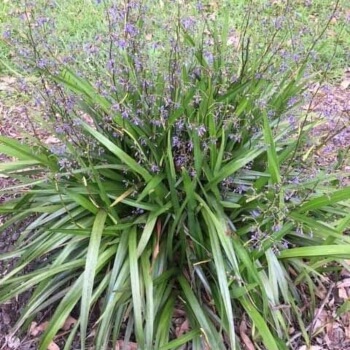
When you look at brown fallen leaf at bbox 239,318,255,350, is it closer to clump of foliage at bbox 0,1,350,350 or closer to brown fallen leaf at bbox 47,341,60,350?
clump of foliage at bbox 0,1,350,350

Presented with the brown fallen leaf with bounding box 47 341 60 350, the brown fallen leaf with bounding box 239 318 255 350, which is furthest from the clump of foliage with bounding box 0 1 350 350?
the brown fallen leaf with bounding box 47 341 60 350

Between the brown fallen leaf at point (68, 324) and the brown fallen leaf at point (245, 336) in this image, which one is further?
the brown fallen leaf at point (68, 324)

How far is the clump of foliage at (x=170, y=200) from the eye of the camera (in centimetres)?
221

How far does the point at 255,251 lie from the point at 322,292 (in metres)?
0.61

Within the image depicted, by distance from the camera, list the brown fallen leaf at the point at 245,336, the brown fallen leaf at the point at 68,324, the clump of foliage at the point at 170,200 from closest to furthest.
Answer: the clump of foliage at the point at 170,200
the brown fallen leaf at the point at 245,336
the brown fallen leaf at the point at 68,324

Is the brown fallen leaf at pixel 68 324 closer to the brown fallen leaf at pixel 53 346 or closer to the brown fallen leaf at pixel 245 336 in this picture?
the brown fallen leaf at pixel 53 346

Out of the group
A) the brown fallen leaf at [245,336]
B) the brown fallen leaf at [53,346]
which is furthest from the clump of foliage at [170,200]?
the brown fallen leaf at [53,346]

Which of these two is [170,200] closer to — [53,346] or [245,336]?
[245,336]

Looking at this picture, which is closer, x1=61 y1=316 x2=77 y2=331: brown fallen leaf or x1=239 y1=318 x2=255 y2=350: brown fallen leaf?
x1=239 y1=318 x2=255 y2=350: brown fallen leaf

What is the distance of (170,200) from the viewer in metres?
2.40

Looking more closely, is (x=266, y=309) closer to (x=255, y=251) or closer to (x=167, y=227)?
(x=255, y=251)

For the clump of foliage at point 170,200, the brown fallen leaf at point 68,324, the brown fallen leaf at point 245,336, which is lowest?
the brown fallen leaf at point 245,336

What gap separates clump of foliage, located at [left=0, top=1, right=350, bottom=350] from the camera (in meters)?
2.21

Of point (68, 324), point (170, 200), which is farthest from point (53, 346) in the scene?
point (170, 200)
